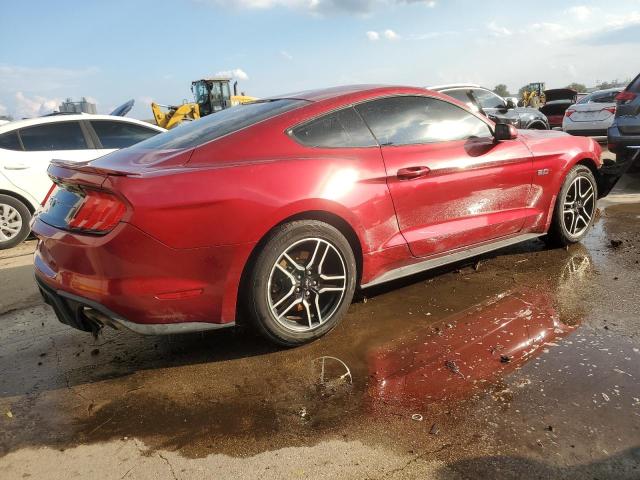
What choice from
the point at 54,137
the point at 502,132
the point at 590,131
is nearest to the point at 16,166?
the point at 54,137

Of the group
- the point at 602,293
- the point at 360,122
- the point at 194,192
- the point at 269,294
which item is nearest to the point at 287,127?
the point at 360,122

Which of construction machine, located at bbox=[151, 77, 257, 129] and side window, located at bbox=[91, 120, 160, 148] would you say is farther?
construction machine, located at bbox=[151, 77, 257, 129]

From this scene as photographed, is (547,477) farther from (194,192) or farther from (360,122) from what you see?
(360,122)

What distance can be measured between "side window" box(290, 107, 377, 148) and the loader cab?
63.5 ft

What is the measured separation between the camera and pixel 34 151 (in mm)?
6461

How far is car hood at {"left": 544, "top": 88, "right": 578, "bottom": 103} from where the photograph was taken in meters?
17.4

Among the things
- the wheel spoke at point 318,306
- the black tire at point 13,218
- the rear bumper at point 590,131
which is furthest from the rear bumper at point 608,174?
the rear bumper at point 590,131

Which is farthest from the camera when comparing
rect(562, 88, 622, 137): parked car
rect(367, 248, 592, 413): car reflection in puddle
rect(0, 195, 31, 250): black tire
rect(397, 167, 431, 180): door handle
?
rect(562, 88, 622, 137): parked car

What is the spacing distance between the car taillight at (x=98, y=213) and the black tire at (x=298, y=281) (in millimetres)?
758

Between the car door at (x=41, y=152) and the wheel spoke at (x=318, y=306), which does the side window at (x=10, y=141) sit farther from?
the wheel spoke at (x=318, y=306)

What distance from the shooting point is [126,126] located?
715 centimetres

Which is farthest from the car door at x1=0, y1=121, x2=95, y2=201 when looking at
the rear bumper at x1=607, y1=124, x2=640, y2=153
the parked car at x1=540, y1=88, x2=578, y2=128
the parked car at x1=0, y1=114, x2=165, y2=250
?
the parked car at x1=540, y1=88, x2=578, y2=128

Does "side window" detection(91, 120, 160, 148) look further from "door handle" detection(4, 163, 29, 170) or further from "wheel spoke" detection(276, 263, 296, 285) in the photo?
"wheel spoke" detection(276, 263, 296, 285)

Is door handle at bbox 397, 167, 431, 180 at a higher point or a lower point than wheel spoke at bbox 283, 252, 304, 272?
higher
